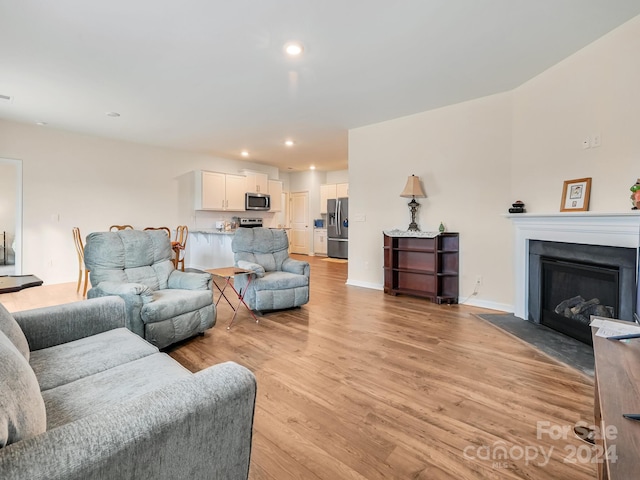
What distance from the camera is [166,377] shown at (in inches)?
54.4

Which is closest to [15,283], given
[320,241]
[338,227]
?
[338,227]

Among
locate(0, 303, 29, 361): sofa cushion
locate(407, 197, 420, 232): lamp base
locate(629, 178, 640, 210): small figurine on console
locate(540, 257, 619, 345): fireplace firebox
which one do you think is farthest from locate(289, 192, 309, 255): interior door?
locate(0, 303, 29, 361): sofa cushion

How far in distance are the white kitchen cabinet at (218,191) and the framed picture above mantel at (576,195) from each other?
6.12 meters

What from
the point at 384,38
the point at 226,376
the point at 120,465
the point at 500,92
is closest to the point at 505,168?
the point at 500,92

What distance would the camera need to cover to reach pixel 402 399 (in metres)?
1.98

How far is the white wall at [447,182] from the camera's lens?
388cm

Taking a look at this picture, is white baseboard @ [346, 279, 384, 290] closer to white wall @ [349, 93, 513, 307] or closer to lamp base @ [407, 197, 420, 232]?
white wall @ [349, 93, 513, 307]

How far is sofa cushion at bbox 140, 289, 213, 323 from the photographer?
248cm

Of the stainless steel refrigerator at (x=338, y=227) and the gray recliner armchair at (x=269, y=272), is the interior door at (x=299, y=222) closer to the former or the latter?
the stainless steel refrigerator at (x=338, y=227)

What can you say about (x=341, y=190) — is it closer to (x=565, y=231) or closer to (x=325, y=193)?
(x=325, y=193)

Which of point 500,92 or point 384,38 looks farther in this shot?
point 500,92

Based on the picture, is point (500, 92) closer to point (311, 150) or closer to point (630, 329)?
point (630, 329)

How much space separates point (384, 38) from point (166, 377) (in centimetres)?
289

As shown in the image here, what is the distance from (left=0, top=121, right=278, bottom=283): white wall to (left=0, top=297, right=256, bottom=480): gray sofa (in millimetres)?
4941
